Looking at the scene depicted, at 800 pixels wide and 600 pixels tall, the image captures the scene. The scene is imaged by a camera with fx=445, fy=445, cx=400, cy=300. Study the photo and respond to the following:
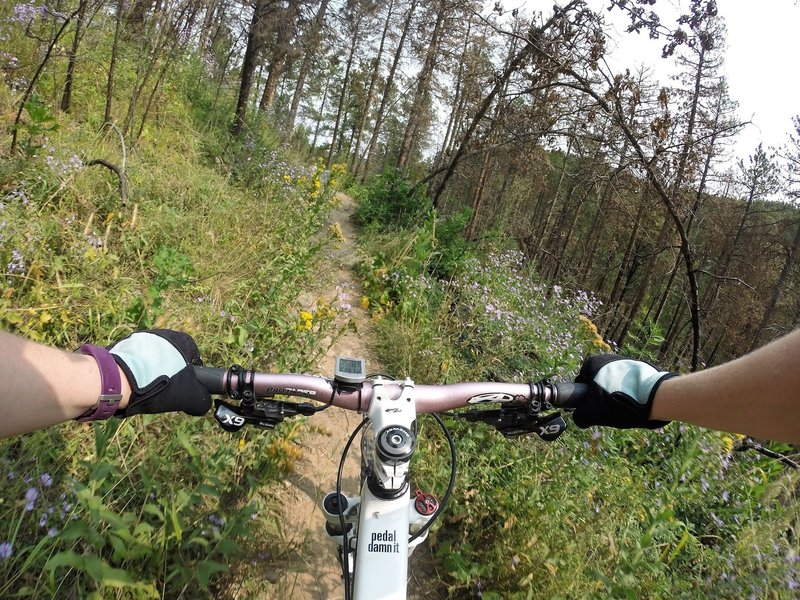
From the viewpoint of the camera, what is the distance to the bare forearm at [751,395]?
2.74 feet

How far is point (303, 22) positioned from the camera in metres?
9.67

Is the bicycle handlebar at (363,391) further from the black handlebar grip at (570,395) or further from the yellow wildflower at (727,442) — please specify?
the yellow wildflower at (727,442)

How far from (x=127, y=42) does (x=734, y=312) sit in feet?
86.5

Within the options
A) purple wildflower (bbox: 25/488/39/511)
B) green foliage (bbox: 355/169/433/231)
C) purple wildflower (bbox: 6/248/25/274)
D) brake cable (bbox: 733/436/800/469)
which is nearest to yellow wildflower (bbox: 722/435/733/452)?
brake cable (bbox: 733/436/800/469)

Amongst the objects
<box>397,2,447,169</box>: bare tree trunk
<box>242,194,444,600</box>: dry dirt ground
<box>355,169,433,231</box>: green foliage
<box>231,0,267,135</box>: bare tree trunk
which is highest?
<box>397,2,447,169</box>: bare tree trunk

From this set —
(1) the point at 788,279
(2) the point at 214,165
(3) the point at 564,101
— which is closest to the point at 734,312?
(1) the point at 788,279

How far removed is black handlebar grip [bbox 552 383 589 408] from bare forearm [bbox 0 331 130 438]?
1186 mm

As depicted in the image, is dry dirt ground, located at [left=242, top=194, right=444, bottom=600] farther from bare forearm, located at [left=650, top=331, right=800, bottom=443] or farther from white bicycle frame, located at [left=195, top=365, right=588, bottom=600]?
bare forearm, located at [left=650, top=331, right=800, bottom=443]

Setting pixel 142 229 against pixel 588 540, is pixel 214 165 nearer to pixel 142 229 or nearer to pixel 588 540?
pixel 142 229

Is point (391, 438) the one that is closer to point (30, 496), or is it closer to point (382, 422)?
point (382, 422)

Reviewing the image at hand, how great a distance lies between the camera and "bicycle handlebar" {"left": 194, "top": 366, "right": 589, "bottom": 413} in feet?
3.87

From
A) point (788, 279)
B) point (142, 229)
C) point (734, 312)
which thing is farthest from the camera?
point (734, 312)

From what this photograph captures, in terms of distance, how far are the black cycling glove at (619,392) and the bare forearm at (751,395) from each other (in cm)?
8

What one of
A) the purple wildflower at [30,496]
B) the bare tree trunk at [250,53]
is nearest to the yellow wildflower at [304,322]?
the purple wildflower at [30,496]
